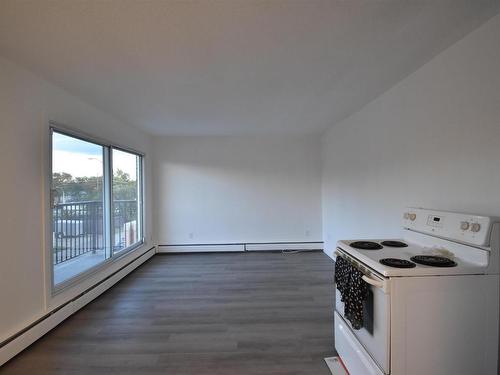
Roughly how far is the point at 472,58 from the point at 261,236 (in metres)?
4.19

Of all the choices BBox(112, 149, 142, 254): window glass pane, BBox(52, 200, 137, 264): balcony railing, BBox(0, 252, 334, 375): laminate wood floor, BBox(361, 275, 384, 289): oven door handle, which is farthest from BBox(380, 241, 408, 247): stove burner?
BBox(112, 149, 142, 254): window glass pane

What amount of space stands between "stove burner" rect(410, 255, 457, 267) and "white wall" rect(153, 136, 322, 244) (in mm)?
3656

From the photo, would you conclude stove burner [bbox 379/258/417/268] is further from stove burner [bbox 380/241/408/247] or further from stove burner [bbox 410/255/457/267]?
stove burner [bbox 380/241/408/247]

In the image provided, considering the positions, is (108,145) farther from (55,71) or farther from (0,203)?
(0,203)

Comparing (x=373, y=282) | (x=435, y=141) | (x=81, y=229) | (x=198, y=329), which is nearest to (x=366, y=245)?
(x=373, y=282)

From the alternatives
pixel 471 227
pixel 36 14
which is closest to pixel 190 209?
pixel 36 14

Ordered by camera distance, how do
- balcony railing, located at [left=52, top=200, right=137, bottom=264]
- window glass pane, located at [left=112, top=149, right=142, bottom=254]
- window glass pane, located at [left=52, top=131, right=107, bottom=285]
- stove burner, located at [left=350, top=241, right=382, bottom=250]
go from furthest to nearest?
1. window glass pane, located at [left=112, top=149, right=142, bottom=254]
2. balcony railing, located at [left=52, top=200, right=137, bottom=264]
3. window glass pane, located at [left=52, top=131, right=107, bottom=285]
4. stove burner, located at [left=350, top=241, right=382, bottom=250]

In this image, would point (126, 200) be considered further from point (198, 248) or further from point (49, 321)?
point (49, 321)

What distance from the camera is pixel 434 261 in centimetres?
147

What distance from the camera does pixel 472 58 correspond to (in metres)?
1.72

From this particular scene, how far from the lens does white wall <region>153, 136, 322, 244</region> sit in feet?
16.9

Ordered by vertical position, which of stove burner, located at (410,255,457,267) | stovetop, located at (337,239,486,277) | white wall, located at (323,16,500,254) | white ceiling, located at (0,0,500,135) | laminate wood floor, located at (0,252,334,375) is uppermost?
white ceiling, located at (0,0,500,135)

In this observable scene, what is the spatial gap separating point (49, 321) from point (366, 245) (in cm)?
301

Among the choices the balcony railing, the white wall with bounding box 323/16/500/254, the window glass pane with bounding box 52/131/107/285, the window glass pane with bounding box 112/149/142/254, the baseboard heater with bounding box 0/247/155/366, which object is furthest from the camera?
the window glass pane with bounding box 112/149/142/254
